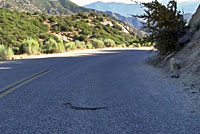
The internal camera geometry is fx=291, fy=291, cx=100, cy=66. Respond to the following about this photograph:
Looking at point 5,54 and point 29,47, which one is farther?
point 29,47

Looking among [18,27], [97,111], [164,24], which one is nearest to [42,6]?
[18,27]

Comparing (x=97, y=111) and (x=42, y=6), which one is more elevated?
(x=42, y=6)

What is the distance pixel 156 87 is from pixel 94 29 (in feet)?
182

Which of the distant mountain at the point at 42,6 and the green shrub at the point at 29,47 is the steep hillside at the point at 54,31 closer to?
the green shrub at the point at 29,47

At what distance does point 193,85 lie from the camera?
8398 mm

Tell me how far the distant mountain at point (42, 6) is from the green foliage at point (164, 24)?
7875 centimetres

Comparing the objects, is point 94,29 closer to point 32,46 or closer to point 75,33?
point 75,33

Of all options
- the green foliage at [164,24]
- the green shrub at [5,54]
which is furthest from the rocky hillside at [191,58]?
the green shrub at [5,54]

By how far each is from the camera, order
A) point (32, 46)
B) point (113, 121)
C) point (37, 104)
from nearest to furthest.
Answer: point (113, 121), point (37, 104), point (32, 46)

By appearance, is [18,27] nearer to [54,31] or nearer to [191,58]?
[54,31]

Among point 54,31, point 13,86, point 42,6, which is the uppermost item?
point 42,6

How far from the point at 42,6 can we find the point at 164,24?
379ft

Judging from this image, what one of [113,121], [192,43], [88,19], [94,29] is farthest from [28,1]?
[113,121]

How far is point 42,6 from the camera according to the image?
408ft
